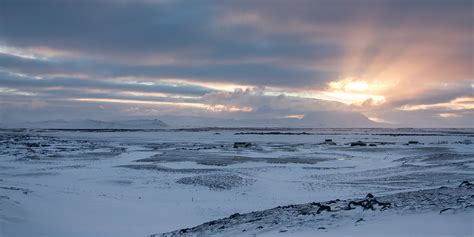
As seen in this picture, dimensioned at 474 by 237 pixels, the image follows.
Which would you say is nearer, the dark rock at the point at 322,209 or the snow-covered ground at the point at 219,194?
the snow-covered ground at the point at 219,194

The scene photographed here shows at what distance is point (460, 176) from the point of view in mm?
23938

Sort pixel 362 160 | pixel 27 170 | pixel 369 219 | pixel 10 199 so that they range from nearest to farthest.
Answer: pixel 369 219 → pixel 10 199 → pixel 27 170 → pixel 362 160

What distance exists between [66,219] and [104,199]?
3369mm

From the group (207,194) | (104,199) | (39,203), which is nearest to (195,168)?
(207,194)

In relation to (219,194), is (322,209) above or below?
above

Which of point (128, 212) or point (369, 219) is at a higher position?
point (369, 219)

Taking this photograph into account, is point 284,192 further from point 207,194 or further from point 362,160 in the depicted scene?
point 362,160

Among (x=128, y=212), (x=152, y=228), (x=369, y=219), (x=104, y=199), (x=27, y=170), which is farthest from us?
(x=27, y=170)

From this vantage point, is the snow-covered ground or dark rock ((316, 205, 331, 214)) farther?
dark rock ((316, 205, 331, 214))

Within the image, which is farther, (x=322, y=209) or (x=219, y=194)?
(x=219, y=194)

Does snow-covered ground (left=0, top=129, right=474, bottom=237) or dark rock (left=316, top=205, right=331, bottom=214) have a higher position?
dark rock (left=316, top=205, right=331, bottom=214)

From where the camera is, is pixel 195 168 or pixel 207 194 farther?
pixel 195 168

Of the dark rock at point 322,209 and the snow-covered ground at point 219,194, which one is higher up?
the dark rock at point 322,209

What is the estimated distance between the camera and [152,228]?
→ 14.0m
